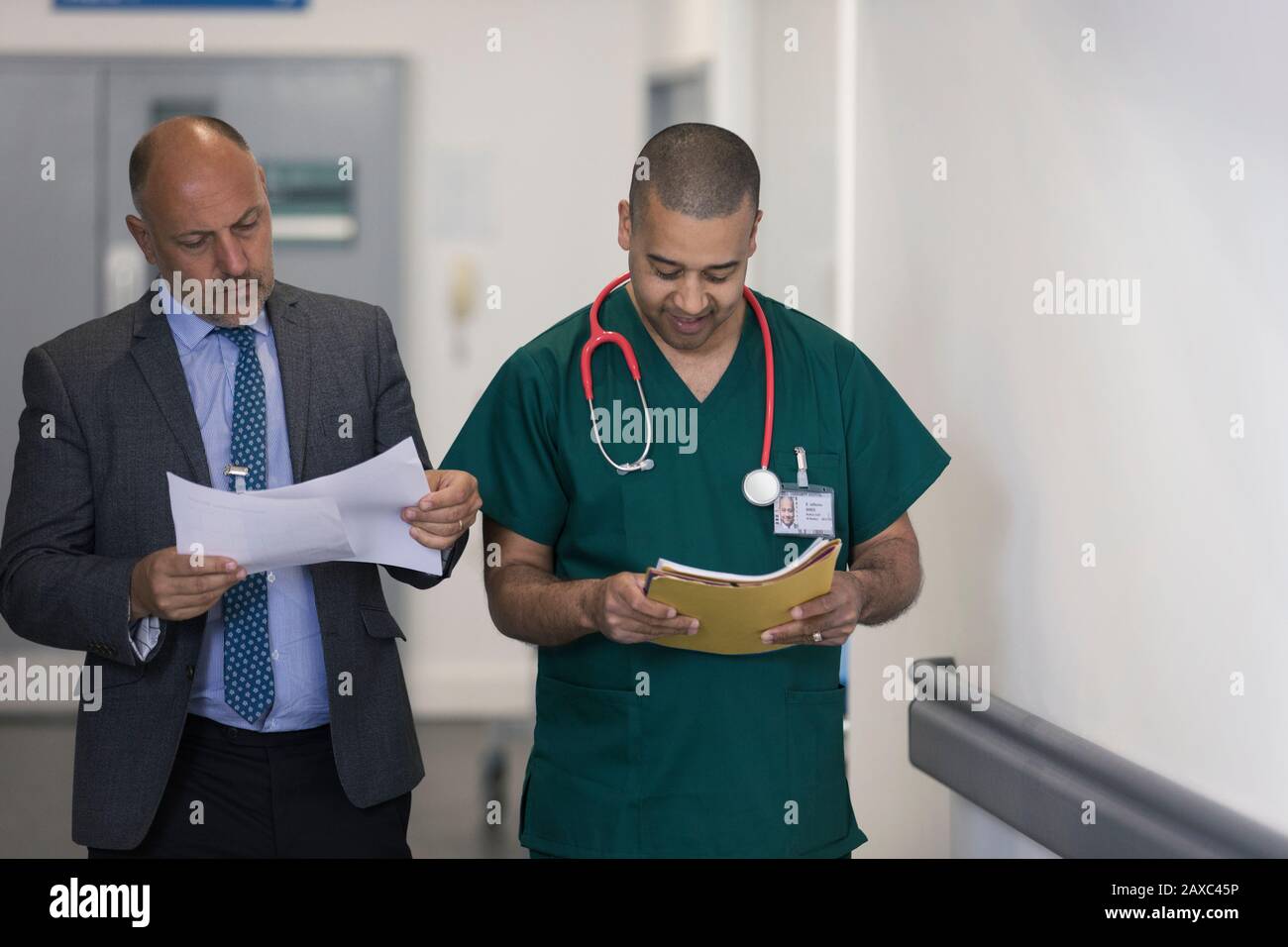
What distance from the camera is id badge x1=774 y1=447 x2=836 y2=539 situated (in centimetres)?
149

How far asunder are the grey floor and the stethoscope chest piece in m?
1.87

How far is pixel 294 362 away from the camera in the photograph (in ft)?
5.18

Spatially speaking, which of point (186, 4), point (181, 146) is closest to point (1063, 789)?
point (181, 146)

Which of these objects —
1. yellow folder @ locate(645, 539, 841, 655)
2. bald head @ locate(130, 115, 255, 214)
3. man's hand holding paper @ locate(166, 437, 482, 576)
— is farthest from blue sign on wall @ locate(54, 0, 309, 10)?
yellow folder @ locate(645, 539, 841, 655)

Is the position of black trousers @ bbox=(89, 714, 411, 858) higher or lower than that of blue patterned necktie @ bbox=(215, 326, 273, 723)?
lower

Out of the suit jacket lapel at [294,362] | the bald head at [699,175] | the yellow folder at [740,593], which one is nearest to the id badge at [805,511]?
the yellow folder at [740,593]

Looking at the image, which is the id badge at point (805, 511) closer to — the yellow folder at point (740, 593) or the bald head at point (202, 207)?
the yellow folder at point (740, 593)

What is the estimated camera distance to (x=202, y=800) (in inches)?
60.4

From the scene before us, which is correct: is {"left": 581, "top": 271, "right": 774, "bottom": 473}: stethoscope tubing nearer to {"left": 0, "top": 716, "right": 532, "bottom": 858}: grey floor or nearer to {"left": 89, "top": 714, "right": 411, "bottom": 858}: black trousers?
{"left": 89, "top": 714, "right": 411, "bottom": 858}: black trousers

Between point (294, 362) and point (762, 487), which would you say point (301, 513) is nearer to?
point (294, 362)

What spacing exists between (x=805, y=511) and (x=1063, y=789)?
49 cm

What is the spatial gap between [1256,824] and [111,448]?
4.12ft
